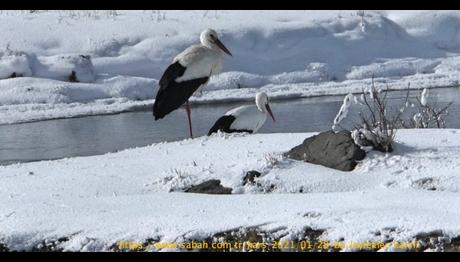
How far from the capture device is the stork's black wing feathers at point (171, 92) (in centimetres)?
927

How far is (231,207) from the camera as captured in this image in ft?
16.8

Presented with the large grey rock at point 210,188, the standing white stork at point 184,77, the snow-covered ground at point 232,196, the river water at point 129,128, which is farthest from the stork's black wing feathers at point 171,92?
the large grey rock at point 210,188

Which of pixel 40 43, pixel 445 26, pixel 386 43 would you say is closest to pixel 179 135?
pixel 40 43

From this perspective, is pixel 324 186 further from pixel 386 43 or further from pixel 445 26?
pixel 445 26

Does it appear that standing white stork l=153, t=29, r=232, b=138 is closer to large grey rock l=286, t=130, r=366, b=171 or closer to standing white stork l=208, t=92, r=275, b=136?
standing white stork l=208, t=92, r=275, b=136

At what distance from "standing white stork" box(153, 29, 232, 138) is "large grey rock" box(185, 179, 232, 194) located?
310 cm

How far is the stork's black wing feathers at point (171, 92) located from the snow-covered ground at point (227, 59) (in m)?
5.55

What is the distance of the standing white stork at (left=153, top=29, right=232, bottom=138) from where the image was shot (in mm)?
9281

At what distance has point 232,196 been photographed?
5.46 metres

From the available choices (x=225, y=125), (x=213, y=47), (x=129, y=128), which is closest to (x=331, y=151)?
(x=225, y=125)

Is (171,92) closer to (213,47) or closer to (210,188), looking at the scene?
(213,47)

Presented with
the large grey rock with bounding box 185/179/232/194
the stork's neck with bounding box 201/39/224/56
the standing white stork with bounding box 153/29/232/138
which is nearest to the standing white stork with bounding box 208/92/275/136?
the standing white stork with bounding box 153/29/232/138

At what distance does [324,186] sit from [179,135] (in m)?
5.50

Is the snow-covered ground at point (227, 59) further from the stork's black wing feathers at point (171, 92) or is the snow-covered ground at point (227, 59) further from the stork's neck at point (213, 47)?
the stork's black wing feathers at point (171, 92)
